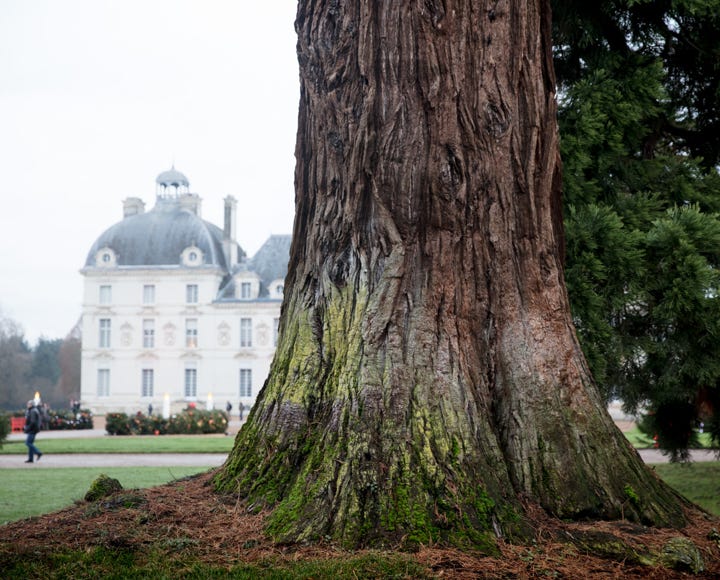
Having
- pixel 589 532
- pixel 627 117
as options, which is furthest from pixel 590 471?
pixel 627 117

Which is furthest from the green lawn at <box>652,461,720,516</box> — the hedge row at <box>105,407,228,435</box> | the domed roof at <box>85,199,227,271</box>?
the domed roof at <box>85,199,227,271</box>

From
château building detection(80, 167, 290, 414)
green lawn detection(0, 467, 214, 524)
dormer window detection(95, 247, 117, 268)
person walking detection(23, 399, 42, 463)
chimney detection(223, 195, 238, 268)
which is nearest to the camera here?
green lawn detection(0, 467, 214, 524)

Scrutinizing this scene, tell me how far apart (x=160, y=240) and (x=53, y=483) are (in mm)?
44422

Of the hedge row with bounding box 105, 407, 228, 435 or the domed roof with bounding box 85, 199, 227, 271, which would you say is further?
the domed roof with bounding box 85, 199, 227, 271

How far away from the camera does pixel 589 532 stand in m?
3.62

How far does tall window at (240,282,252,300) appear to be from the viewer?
52.0m

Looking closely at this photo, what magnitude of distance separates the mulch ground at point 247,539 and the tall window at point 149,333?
5066cm

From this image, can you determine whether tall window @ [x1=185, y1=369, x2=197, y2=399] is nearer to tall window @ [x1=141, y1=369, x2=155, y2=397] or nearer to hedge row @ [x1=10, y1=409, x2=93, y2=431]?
tall window @ [x1=141, y1=369, x2=155, y2=397]

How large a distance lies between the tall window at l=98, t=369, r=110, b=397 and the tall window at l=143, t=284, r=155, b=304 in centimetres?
543

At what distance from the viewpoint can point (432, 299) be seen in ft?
13.6

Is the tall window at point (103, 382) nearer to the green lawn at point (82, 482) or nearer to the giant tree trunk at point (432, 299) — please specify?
the green lawn at point (82, 482)

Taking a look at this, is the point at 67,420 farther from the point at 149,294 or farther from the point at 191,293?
the point at 149,294

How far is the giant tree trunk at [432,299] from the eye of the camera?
387cm

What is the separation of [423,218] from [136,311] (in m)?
51.5
